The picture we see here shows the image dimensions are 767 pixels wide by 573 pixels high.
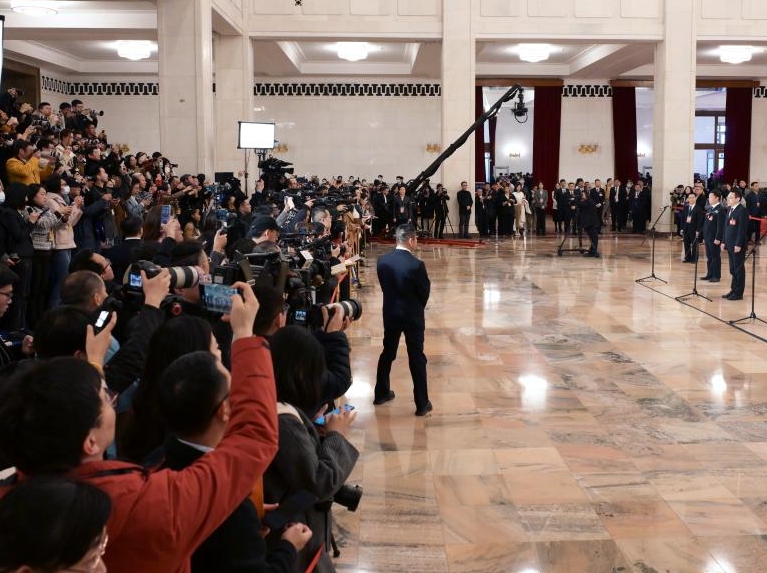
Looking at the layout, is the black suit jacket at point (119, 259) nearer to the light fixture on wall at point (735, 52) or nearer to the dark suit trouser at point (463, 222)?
the dark suit trouser at point (463, 222)

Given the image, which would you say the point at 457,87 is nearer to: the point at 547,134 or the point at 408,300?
the point at 547,134

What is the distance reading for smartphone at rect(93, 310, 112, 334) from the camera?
285 centimetres

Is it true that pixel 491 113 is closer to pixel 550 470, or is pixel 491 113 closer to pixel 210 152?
pixel 210 152

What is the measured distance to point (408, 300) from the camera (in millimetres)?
6527

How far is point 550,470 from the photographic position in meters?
5.38

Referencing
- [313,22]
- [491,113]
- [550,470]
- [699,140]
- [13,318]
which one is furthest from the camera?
[699,140]

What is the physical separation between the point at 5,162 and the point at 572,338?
6.31 meters

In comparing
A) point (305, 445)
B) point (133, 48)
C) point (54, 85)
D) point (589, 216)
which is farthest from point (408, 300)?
point (54, 85)

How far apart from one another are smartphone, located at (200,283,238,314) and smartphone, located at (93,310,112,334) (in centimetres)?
47

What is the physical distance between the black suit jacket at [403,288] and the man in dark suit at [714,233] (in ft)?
26.9

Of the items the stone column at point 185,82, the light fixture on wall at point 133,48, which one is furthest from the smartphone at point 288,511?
the light fixture on wall at point 133,48

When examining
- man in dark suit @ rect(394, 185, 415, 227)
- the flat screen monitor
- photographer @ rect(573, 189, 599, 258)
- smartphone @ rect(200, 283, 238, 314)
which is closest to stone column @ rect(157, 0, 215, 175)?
the flat screen monitor

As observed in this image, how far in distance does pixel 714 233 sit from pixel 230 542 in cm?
1280

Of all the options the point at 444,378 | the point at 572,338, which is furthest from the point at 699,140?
the point at 444,378
